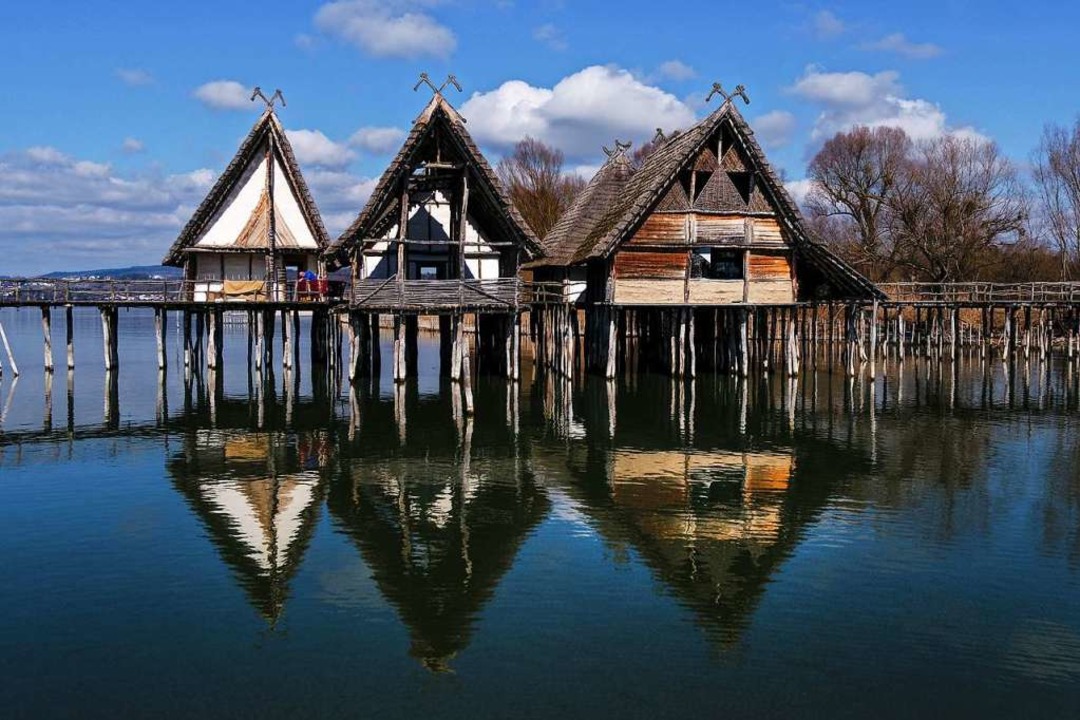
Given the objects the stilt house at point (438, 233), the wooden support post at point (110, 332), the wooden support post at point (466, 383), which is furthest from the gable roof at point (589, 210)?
the wooden support post at point (110, 332)

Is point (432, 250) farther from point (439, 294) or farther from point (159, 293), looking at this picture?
point (159, 293)

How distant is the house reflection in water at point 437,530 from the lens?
380 inches

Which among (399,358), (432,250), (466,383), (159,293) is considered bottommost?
(466,383)

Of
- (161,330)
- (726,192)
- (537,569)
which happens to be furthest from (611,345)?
(537,569)

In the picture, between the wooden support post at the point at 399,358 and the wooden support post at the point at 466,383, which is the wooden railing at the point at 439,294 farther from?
the wooden support post at the point at 466,383

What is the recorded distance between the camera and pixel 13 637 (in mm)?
9000

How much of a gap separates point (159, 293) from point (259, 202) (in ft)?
13.8

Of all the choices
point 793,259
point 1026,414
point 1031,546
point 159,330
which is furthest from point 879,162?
point 1031,546

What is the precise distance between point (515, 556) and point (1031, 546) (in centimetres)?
625

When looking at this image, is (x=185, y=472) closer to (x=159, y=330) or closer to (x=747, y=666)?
(x=747, y=666)

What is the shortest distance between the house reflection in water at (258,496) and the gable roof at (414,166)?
801 centimetres

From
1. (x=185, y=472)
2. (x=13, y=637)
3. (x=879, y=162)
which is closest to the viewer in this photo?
(x=13, y=637)

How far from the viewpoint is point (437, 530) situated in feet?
42.0

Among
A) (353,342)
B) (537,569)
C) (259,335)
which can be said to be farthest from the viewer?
(259,335)
